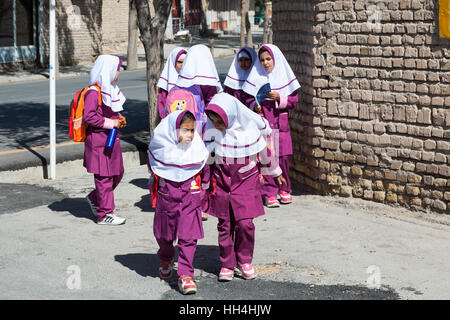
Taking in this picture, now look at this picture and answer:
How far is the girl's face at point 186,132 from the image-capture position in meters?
6.17

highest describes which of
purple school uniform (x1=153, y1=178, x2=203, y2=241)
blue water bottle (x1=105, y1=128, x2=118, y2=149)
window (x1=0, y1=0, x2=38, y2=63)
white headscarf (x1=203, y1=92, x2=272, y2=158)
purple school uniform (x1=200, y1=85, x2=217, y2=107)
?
window (x1=0, y1=0, x2=38, y2=63)

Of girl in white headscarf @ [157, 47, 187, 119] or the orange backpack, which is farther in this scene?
girl in white headscarf @ [157, 47, 187, 119]

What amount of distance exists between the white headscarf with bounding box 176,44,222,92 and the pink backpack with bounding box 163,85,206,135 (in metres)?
0.07

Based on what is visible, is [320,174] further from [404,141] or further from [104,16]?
[104,16]

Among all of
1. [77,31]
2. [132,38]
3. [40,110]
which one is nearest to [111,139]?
[40,110]

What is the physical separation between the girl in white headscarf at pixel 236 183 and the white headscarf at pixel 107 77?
1942mm

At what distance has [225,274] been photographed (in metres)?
6.55

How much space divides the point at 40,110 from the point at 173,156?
35.4ft

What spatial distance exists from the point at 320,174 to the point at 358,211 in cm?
74

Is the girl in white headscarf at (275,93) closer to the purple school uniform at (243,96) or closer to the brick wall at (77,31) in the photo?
the purple school uniform at (243,96)

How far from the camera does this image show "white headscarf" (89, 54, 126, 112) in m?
8.20

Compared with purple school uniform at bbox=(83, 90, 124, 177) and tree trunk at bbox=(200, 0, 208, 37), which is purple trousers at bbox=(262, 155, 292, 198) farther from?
tree trunk at bbox=(200, 0, 208, 37)

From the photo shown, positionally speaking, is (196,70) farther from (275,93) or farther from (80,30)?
(80,30)

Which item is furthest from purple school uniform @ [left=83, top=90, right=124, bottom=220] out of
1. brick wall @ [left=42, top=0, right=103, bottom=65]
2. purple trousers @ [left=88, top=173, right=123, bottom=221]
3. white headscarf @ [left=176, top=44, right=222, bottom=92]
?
brick wall @ [left=42, top=0, right=103, bottom=65]
